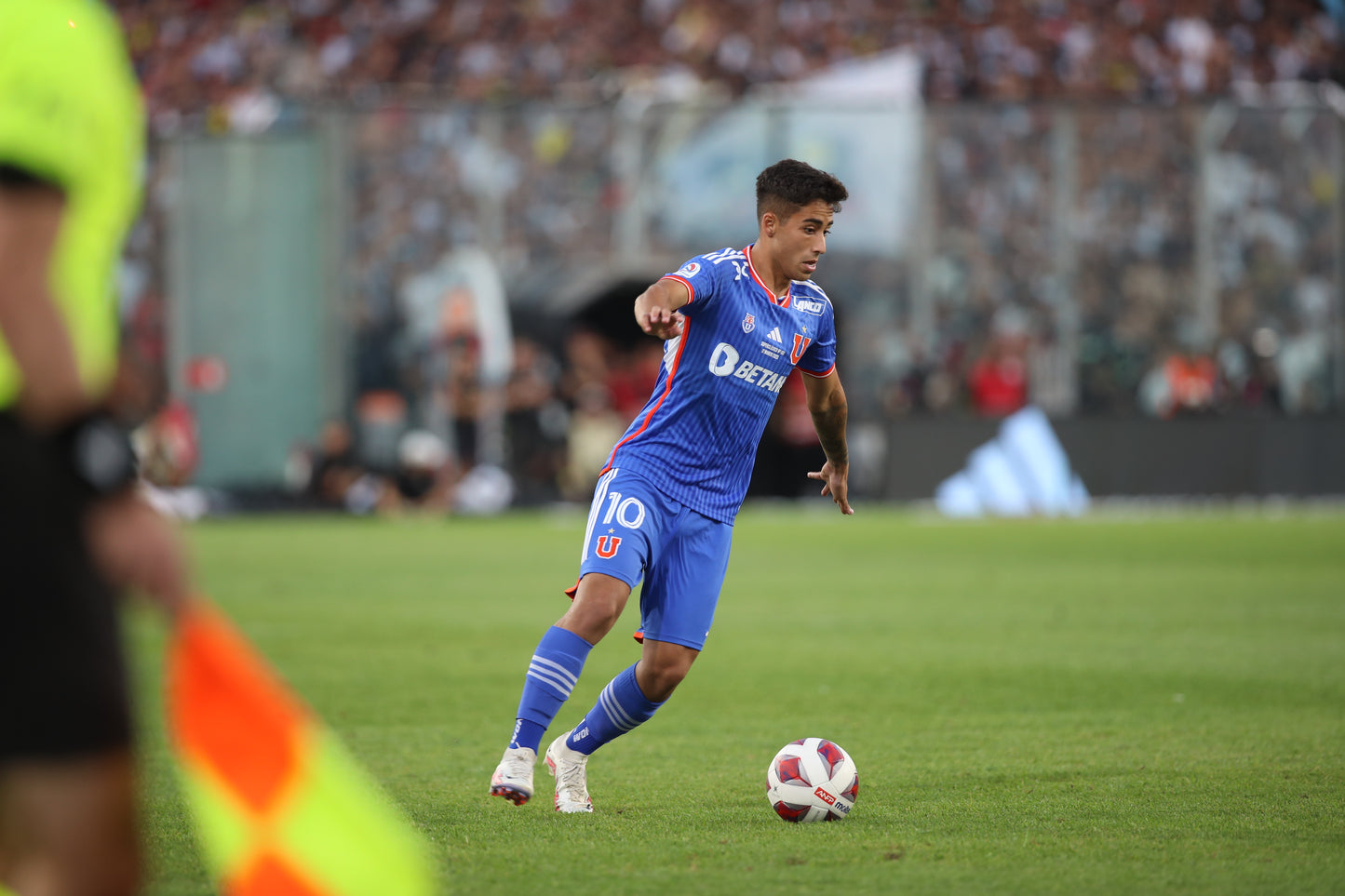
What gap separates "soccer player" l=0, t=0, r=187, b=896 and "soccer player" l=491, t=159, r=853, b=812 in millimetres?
2931

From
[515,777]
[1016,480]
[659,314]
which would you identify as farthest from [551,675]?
[1016,480]

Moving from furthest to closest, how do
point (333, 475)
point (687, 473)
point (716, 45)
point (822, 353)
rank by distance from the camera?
point (716, 45) < point (333, 475) < point (822, 353) < point (687, 473)

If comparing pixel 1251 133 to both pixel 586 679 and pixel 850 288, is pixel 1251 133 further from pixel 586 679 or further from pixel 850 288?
pixel 586 679

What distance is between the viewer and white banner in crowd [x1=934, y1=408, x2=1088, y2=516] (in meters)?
22.8

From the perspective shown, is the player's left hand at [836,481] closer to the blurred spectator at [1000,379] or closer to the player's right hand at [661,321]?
the player's right hand at [661,321]

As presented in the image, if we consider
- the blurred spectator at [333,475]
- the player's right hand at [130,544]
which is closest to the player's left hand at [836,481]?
the player's right hand at [130,544]

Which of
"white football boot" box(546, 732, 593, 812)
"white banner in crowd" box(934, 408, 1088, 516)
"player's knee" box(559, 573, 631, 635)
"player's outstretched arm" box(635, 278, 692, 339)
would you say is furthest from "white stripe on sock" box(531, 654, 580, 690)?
"white banner in crowd" box(934, 408, 1088, 516)

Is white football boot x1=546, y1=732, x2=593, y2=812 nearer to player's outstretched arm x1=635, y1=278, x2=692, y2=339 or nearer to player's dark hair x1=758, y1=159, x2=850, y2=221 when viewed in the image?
player's outstretched arm x1=635, y1=278, x2=692, y2=339

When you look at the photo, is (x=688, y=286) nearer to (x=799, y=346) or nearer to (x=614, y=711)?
(x=799, y=346)

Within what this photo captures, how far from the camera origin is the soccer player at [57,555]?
8.07ft

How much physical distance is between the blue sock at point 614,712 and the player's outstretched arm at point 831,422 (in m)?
1.15

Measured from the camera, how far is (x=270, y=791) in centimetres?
274

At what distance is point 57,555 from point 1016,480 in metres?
21.3

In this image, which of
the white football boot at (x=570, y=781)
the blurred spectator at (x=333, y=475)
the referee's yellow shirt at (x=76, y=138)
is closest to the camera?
the referee's yellow shirt at (x=76, y=138)
